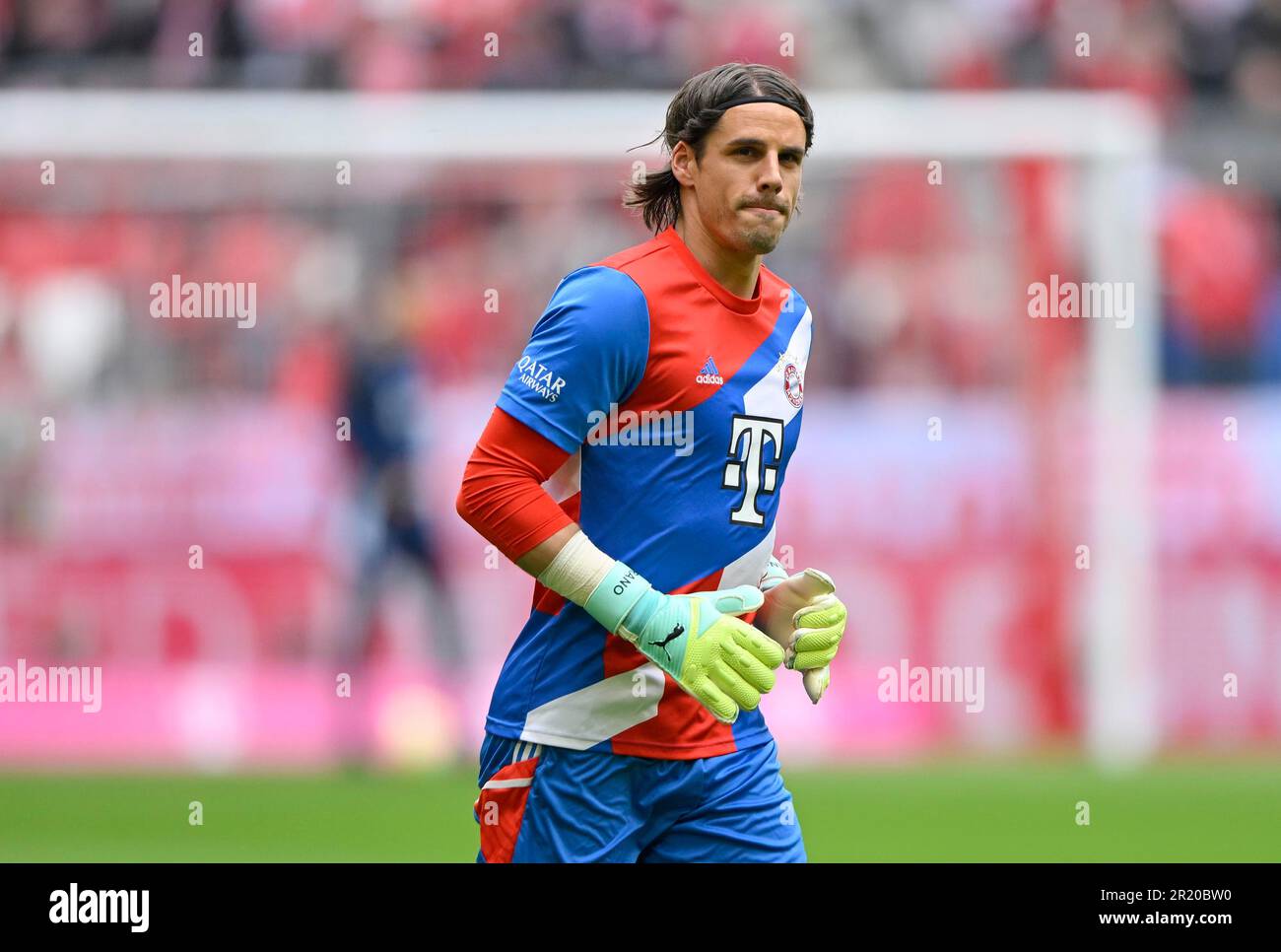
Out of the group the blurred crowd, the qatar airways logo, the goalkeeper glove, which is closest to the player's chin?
the qatar airways logo

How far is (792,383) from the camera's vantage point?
4.49 meters

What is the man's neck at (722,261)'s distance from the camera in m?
4.39

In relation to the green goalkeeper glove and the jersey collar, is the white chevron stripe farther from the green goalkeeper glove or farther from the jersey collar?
the green goalkeeper glove

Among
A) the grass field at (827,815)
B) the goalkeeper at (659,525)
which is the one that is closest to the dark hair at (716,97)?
the goalkeeper at (659,525)

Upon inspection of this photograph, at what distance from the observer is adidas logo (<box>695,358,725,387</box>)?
4262 mm

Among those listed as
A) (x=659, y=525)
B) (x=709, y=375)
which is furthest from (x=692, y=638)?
(x=709, y=375)

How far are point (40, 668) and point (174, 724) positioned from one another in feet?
2.87

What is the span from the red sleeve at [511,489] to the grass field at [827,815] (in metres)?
4.03

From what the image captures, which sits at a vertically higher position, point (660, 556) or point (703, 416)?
point (703, 416)

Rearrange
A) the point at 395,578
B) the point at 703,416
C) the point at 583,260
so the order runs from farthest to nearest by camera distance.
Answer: the point at 583,260 → the point at 395,578 → the point at 703,416

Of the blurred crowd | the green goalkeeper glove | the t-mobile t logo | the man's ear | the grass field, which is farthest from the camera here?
the blurred crowd

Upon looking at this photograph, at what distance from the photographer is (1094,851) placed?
817cm

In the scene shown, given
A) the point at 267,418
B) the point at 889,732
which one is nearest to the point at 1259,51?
the point at 889,732

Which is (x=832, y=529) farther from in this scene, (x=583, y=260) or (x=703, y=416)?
(x=703, y=416)
